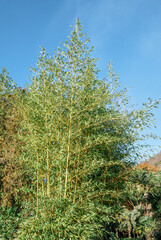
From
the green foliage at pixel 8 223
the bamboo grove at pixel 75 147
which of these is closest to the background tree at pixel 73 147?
the bamboo grove at pixel 75 147

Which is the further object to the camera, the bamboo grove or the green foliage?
the green foliage

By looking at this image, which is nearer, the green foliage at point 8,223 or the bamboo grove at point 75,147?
the bamboo grove at point 75,147

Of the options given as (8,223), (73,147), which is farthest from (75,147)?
(8,223)

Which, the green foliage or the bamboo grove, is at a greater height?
the bamboo grove

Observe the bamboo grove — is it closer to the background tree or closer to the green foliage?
the background tree

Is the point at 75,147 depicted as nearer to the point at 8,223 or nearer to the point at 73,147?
the point at 73,147

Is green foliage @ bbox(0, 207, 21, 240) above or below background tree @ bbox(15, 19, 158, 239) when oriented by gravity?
below

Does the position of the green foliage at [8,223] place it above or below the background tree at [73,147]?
below

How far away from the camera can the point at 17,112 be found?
616 cm

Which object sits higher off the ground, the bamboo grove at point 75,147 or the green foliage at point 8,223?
the bamboo grove at point 75,147

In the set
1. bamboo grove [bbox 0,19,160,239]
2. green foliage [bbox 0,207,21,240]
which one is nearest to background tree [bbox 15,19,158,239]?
bamboo grove [bbox 0,19,160,239]

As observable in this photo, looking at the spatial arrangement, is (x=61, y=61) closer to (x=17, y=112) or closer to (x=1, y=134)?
(x=17, y=112)

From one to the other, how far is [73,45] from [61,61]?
0.37 metres

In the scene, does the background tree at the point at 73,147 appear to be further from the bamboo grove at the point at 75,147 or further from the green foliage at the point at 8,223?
the green foliage at the point at 8,223
